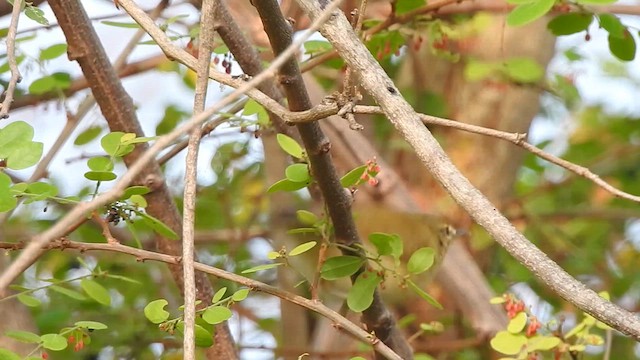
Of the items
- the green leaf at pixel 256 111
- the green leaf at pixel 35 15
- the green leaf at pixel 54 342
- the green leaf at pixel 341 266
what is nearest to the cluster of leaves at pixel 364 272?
the green leaf at pixel 341 266

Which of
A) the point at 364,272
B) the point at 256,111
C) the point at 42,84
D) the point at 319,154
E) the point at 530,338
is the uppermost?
the point at 42,84

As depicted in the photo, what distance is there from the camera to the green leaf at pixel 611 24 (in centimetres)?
137

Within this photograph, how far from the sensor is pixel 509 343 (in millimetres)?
1205

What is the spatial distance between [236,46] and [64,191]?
121 cm

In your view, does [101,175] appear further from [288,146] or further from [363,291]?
[363,291]

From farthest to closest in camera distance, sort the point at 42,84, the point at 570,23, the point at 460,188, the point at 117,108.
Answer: the point at 42,84 → the point at 570,23 → the point at 117,108 → the point at 460,188

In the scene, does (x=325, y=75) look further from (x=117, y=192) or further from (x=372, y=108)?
(x=117, y=192)

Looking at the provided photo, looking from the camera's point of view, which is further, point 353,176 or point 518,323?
point 518,323

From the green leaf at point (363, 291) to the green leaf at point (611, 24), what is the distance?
A: 1.78 ft

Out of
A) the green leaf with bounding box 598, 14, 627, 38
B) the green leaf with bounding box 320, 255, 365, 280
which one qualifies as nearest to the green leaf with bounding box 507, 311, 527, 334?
the green leaf with bounding box 320, 255, 365, 280

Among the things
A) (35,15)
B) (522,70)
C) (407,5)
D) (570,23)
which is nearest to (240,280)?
(35,15)

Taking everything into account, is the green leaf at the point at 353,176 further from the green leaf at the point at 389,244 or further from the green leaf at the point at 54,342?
the green leaf at the point at 54,342

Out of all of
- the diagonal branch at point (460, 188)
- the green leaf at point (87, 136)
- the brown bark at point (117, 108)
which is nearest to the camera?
the diagonal branch at point (460, 188)

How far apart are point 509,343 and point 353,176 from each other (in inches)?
12.9
